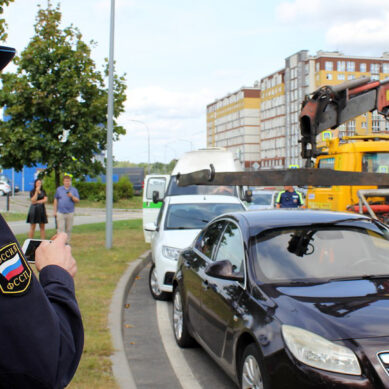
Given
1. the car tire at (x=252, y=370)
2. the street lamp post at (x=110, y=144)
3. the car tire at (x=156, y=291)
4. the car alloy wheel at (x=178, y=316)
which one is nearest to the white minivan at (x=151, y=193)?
the street lamp post at (x=110, y=144)

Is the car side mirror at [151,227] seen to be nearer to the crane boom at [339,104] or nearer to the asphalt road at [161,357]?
the asphalt road at [161,357]

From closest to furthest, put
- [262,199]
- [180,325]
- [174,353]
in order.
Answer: [174,353] < [180,325] < [262,199]

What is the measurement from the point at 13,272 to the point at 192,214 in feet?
26.3

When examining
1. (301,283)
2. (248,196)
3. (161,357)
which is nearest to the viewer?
(301,283)

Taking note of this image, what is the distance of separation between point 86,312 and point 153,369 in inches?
68.3

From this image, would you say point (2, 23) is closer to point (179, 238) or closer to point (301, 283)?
point (179, 238)

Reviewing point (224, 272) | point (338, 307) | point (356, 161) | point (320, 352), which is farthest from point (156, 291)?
point (320, 352)

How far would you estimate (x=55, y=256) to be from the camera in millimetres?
1643

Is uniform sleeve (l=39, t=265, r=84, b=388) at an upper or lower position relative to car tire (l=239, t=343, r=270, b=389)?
upper

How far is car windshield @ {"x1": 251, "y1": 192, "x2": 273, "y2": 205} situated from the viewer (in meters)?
18.2

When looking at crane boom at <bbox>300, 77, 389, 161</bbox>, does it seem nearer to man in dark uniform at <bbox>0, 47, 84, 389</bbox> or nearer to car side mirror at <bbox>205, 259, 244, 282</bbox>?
car side mirror at <bbox>205, 259, 244, 282</bbox>

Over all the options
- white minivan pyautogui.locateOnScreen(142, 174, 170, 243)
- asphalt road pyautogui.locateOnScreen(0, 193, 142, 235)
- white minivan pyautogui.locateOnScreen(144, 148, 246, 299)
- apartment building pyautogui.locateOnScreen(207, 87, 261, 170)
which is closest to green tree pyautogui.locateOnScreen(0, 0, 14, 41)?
white minivan pyautogui.locateOnScreen(144, 148, 246, 299)

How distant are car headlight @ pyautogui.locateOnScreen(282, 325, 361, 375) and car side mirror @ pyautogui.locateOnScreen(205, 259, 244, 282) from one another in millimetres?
990

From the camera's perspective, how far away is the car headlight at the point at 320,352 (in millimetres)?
3113
